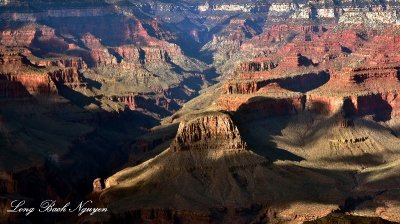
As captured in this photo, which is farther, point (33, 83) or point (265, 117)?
point (33, 83)

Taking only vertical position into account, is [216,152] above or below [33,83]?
below

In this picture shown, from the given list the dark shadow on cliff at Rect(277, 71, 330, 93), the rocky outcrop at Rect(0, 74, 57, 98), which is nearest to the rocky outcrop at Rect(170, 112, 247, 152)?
the rocky outcrop at Rect(0, 74, 57, 98)

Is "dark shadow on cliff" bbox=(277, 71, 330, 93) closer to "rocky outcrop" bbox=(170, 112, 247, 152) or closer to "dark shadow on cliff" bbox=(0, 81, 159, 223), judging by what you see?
"dark shadow on cliff" bbox=(0, 81, 159, 223)

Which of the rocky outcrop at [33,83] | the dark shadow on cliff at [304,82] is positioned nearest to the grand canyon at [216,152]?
the rocky outcrop at [33,83]

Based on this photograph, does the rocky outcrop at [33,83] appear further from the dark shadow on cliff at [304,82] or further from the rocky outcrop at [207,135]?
the rocky outcrop at [207,135]

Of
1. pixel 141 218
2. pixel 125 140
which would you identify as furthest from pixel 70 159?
pixel 141 218

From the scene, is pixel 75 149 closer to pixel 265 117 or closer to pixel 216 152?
pixel 265 117

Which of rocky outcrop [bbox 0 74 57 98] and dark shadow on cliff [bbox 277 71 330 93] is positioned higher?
Result: rocky outcrop [bbox 0 74 57 98]

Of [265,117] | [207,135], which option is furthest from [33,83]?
[207,135]
